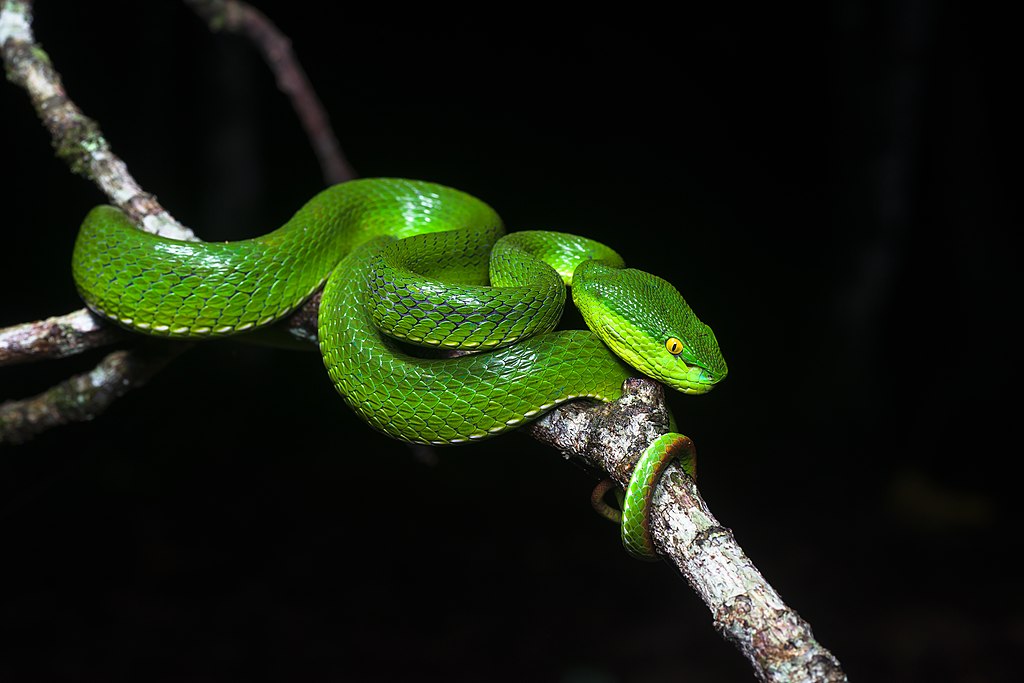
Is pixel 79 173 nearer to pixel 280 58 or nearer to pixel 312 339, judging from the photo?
pixel 312 339

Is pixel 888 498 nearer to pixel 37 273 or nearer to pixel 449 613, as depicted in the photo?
pixel 449 613

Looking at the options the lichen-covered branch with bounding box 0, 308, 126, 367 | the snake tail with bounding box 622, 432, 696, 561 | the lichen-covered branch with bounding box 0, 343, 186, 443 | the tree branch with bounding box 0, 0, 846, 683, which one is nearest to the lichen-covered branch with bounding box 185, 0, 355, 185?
the tree branch with bounding box 0, 0, 846, 683

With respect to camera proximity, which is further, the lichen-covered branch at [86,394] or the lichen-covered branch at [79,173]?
the lichen-covered branch at [86,394]

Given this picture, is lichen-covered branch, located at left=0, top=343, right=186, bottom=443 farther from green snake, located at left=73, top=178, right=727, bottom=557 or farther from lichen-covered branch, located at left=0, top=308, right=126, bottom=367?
green snake, located at left=73, top=178, right=727, bottom=557

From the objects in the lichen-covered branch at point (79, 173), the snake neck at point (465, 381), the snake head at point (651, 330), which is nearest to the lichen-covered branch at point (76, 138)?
the lichen-covered branch at point (79, 173)

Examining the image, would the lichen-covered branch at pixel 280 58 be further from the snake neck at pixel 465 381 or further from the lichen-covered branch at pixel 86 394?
the snake neck at pixel 465 381

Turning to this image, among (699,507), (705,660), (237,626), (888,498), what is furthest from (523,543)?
(699,507)
